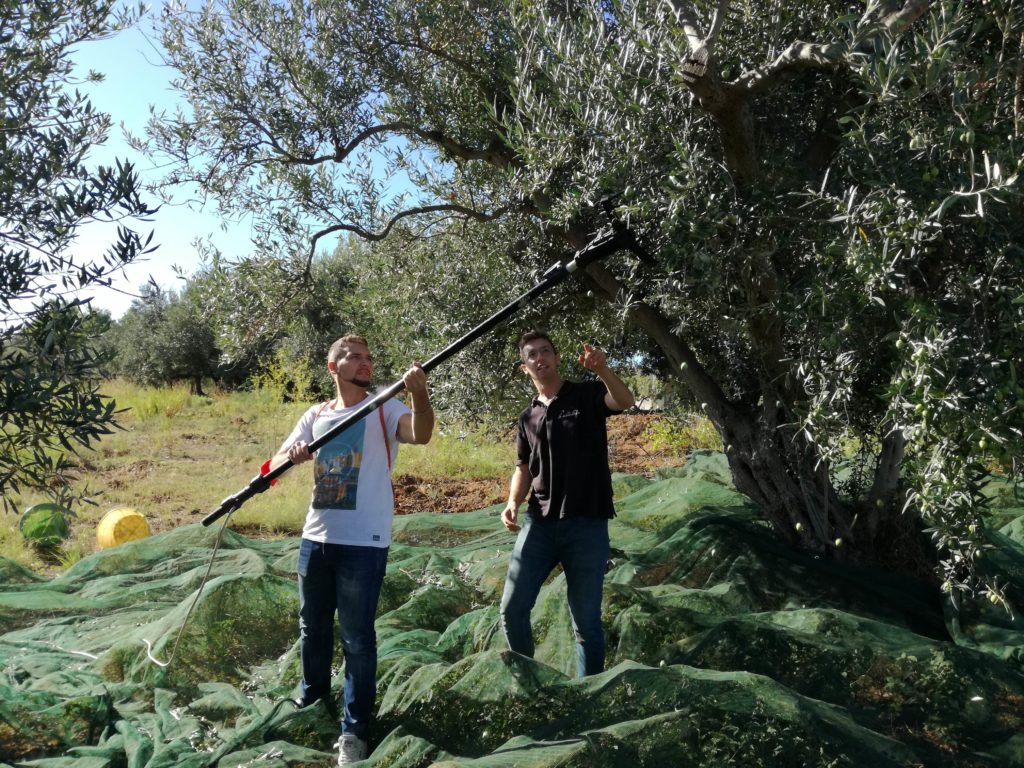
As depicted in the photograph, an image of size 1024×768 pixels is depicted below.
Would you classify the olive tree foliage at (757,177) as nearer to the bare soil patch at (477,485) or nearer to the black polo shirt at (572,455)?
the black polo shirt at (572,455)

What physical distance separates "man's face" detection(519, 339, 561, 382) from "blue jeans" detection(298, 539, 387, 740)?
3.72 ft

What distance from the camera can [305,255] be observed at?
7.40 meters

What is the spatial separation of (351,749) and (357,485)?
114cm

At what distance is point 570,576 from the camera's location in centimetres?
431

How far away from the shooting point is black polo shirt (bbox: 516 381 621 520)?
427 cm

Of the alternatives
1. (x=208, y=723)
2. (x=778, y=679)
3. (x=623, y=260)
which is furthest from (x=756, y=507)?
(x=208, y=723)

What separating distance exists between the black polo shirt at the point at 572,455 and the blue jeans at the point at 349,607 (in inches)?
32.5

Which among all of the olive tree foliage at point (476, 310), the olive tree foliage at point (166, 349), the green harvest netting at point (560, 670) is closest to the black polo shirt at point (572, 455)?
→ the green harvest netting at point (560, 670)

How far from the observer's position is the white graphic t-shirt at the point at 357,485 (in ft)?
13.4

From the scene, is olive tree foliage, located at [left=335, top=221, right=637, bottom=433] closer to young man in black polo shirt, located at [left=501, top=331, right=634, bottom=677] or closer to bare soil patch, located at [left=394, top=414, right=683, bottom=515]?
young man in black polo shirt, located at [left=501, top=331, right=634, bottom=677]

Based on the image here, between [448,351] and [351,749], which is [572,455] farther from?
[351,749]

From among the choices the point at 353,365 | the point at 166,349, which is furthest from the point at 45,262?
the point at 166,349

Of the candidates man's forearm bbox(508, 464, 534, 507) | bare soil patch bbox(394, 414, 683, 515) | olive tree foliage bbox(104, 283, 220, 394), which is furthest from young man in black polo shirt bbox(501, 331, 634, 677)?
olive tree foliage bbox(104, 283, 220, 394)

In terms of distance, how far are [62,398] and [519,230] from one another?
4.64 metres
